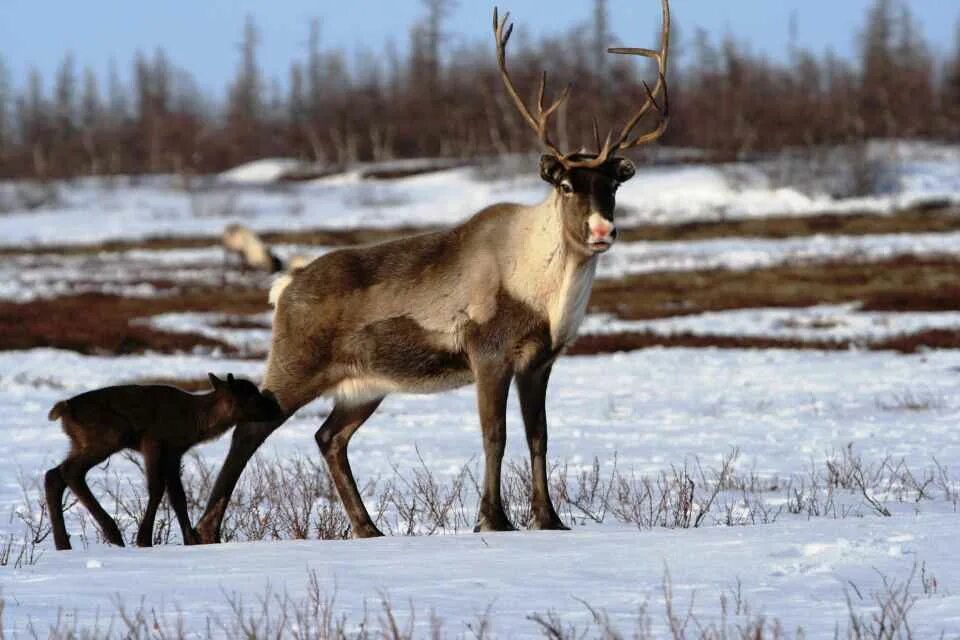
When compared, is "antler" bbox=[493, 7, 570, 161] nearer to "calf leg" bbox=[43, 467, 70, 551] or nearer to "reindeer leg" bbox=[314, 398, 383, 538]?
"reindeer leg" bbox=[314, 398, 383, 538]

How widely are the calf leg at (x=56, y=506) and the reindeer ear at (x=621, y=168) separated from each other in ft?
10.1

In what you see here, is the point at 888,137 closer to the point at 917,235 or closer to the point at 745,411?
the point at 917,235

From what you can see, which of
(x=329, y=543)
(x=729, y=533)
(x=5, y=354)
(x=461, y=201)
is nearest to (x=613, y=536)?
(x=729, y=533)

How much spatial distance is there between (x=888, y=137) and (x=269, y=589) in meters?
65.4

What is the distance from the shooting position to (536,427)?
23.1ft

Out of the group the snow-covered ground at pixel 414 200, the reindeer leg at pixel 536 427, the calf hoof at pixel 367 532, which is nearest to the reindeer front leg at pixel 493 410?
the reindeer leg at pixel 536 427

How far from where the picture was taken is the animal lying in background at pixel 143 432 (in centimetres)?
629

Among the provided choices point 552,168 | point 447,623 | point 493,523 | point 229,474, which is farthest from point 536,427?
point 447,623

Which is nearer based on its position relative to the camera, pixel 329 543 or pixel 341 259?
pixel 329 543

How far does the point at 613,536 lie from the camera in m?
5.75

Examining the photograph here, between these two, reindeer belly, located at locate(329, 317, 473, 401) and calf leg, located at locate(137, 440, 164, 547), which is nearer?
calf leg, located at locate(137, 440, 164, 547)

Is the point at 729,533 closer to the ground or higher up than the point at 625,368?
higher up

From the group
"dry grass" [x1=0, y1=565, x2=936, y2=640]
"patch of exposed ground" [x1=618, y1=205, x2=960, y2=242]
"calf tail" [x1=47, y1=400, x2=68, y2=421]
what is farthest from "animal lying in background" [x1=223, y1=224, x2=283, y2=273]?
"dry grass" [x1=0, y1=565, x2=936, y2=640]

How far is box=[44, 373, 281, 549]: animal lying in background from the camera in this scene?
6.29 m
